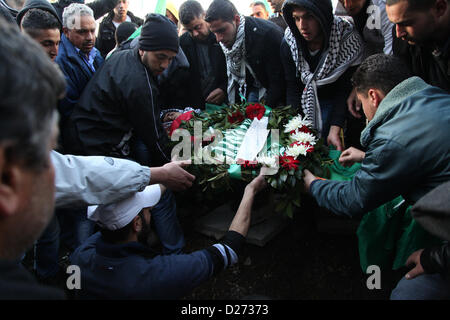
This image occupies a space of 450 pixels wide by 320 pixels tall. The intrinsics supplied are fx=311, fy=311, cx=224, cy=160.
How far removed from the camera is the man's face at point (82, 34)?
317 cm

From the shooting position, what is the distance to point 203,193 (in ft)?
9.84

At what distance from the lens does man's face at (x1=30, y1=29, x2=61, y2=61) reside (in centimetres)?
268

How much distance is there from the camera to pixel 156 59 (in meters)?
2.76

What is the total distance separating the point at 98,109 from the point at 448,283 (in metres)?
2.74

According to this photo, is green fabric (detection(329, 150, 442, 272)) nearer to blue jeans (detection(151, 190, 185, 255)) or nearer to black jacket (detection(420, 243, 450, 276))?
black jacket (detection(420, 243, 450, 276))

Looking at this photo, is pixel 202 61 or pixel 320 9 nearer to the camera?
pixel 320 9

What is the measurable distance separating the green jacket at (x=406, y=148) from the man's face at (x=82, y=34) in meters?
2.85

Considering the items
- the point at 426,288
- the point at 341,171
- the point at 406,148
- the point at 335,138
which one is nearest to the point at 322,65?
the point at 335,138

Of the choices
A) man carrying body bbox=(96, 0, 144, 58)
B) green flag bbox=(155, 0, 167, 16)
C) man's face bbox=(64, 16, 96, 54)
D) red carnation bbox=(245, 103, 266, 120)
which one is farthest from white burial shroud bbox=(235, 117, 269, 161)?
man carrying body bbox=(96, 0, 144, 58)

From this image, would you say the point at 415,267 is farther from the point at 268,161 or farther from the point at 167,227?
the point at 167,227

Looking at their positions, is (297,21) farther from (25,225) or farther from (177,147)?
(25,225)

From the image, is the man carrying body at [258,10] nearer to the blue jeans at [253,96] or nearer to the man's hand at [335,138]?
the blue jeans at [253,96]

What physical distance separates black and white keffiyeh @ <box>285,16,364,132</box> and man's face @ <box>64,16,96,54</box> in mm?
2091

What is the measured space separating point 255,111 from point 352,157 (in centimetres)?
108
